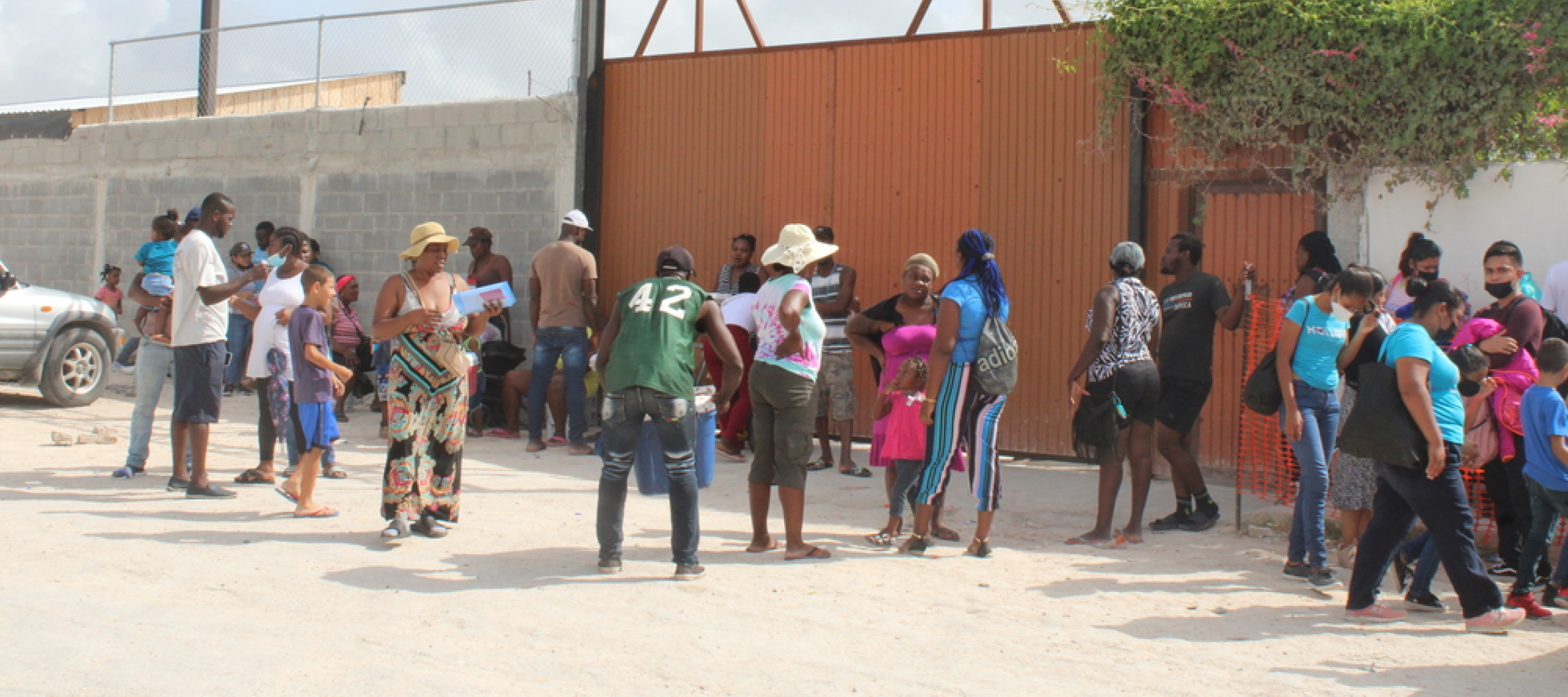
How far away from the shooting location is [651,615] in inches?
210

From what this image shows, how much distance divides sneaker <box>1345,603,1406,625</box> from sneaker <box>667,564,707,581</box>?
2.72 metres

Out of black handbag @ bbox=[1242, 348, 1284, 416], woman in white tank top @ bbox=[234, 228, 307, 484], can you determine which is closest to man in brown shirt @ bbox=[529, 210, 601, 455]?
woman in white tank top @ bbox=[234, 228, 307, 484]

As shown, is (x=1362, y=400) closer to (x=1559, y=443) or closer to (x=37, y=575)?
(x=1559, y=443)

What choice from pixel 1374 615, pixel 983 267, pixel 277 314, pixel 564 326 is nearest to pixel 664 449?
pixel 983 267

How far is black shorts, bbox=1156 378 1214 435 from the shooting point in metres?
7.39

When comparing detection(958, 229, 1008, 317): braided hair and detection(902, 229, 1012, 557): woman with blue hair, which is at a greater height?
detection(958, 229, 1008, 317): braided hair

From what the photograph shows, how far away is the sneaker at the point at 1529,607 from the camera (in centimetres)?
551

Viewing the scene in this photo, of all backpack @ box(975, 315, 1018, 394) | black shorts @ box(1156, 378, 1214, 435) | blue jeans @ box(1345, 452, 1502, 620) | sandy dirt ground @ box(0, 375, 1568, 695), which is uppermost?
backpack @ box(975, 315, 1018, 394)

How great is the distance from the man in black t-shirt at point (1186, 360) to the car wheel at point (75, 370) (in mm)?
Result: 9767

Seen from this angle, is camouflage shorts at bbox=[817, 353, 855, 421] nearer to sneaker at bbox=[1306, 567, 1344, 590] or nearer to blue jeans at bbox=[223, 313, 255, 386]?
sneaker at bbox=[1306, 567, 1344, 590]

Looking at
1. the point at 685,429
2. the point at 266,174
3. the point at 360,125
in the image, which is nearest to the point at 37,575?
the point at 685,429

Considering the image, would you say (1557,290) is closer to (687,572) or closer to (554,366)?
(687,572)

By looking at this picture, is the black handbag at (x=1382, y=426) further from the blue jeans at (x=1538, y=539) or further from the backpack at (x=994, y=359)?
the backpack at (x=994, y=359)

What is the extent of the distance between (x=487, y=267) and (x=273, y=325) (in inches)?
144
